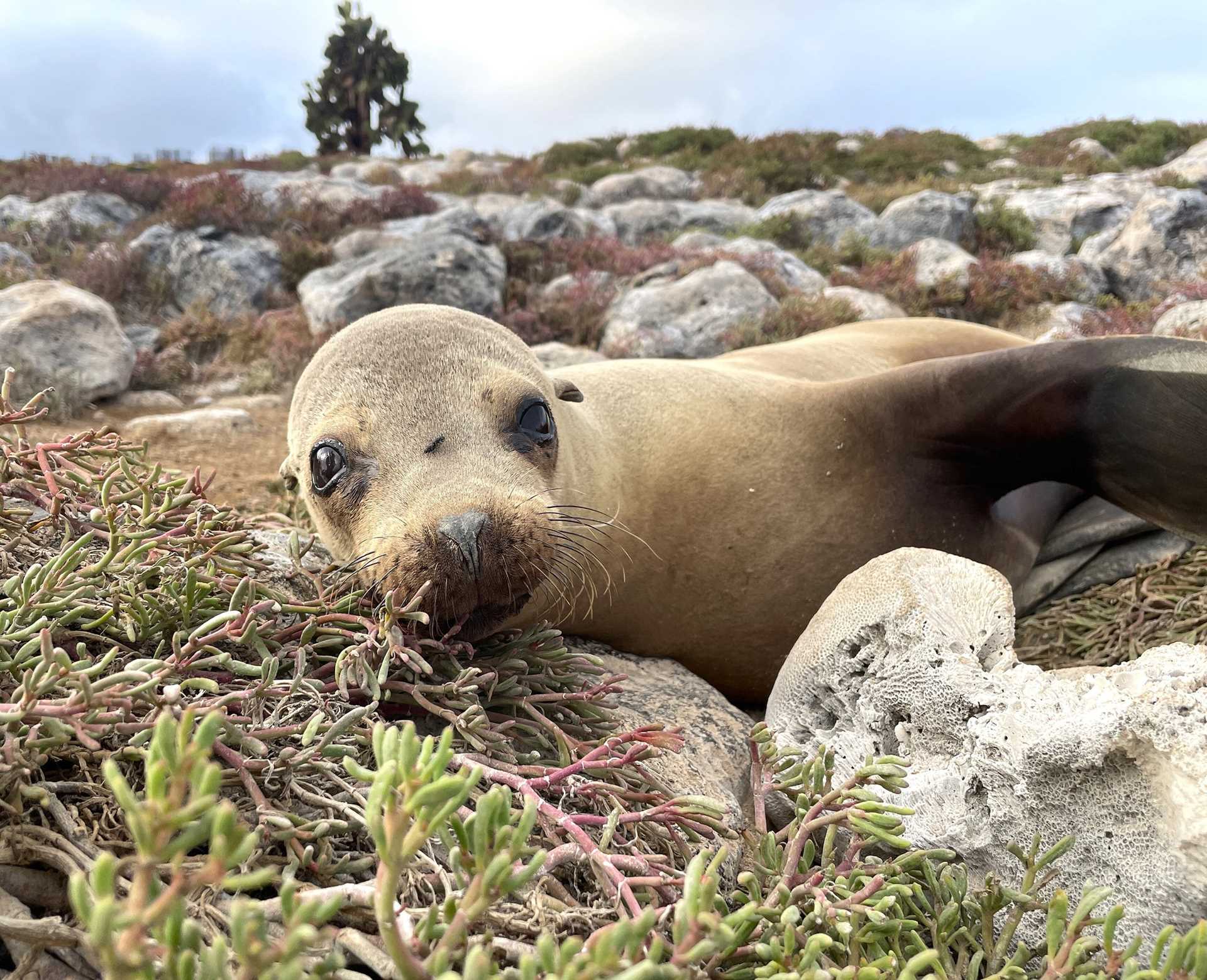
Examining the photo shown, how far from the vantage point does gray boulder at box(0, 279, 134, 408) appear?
8398 millimetres

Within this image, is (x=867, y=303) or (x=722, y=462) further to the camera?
(x=867, y=303)

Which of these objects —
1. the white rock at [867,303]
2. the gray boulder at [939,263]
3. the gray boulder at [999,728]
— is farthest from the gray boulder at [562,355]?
the gray boulder at [999,728]

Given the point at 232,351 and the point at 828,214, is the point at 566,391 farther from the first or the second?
the point at 828,214

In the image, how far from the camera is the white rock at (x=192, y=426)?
7215mm

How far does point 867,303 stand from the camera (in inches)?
422

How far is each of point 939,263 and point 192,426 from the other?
992 cm

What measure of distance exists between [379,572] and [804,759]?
1059 mm

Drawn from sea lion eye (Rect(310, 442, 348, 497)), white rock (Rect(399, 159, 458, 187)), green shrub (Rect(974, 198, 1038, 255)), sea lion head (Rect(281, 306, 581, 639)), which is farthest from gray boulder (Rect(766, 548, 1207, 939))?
white rock (Rect(399, 159, 458, 187))

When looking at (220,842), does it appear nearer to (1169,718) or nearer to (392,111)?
(1169,718)

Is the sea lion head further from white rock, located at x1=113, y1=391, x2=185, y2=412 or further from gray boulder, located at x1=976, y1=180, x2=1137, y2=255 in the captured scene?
gray boulder, located at x1=976, y1=180, x2=1137, y2=255

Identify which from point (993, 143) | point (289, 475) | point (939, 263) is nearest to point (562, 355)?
point (289, 475)

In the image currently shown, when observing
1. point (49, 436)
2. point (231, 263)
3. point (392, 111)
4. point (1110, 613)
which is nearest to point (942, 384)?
point (1110, 613)

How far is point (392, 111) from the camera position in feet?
110

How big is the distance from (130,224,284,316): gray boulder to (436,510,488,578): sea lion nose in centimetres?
1155
